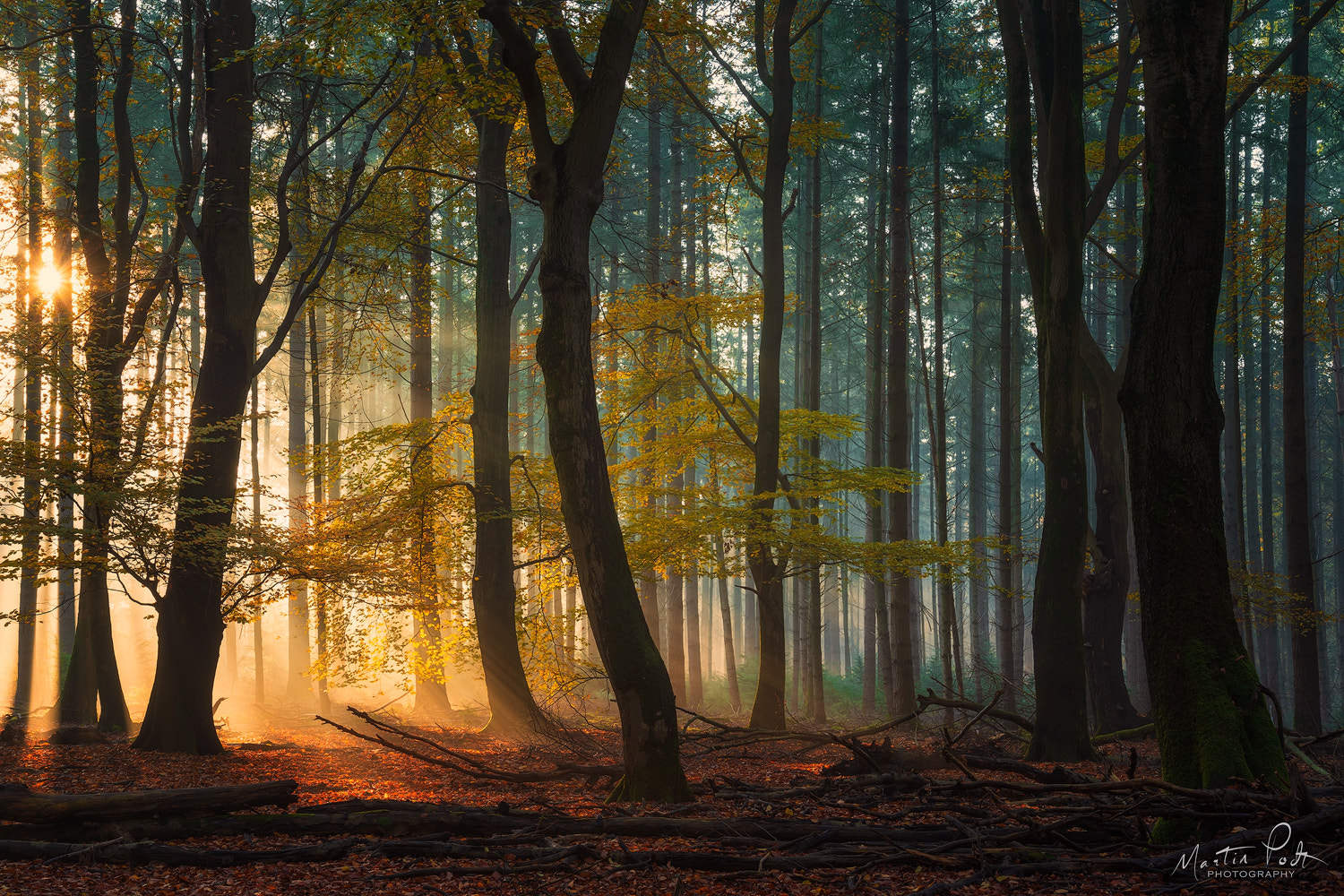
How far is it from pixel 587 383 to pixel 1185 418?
400cm

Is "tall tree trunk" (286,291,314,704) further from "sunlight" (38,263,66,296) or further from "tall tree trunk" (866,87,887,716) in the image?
"tall tree trunk" (866,87,887,716)

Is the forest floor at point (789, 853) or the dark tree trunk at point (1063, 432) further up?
the dark tree trunk at point (1063, 432)

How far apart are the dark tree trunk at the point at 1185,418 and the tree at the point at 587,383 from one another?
3.28 metres

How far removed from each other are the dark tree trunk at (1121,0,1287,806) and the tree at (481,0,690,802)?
10.7 ft

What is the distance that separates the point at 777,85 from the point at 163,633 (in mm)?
10629

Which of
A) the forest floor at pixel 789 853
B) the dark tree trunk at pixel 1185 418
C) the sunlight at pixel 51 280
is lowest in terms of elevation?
the forest floor at pixel 789 853

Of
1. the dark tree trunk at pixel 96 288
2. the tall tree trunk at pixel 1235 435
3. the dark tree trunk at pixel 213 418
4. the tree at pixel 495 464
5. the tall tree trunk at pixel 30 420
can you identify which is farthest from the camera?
the tall tree trunk at pixel 1235 435

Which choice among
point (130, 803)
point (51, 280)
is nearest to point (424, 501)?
point (130, 803)

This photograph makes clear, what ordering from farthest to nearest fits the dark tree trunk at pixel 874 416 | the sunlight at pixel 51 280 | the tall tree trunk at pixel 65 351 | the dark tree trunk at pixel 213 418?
the dark tree trunk at pixel 874 416
the sunlight at pixel 51 280
the dark tree trunk at pixel 213 418
the tall tree trunk at pixel 65 351

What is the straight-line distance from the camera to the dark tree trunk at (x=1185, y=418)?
453cm

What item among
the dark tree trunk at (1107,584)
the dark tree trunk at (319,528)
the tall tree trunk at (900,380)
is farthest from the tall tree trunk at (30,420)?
the dark tree trunk at (1107,584)

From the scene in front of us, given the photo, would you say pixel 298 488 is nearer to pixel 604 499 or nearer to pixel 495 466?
pixel 495 466

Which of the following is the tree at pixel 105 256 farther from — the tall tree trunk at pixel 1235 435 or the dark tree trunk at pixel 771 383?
the tall tree trunk at pixel 1235 435

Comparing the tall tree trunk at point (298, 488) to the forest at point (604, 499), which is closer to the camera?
the forest at point (604, 499)
